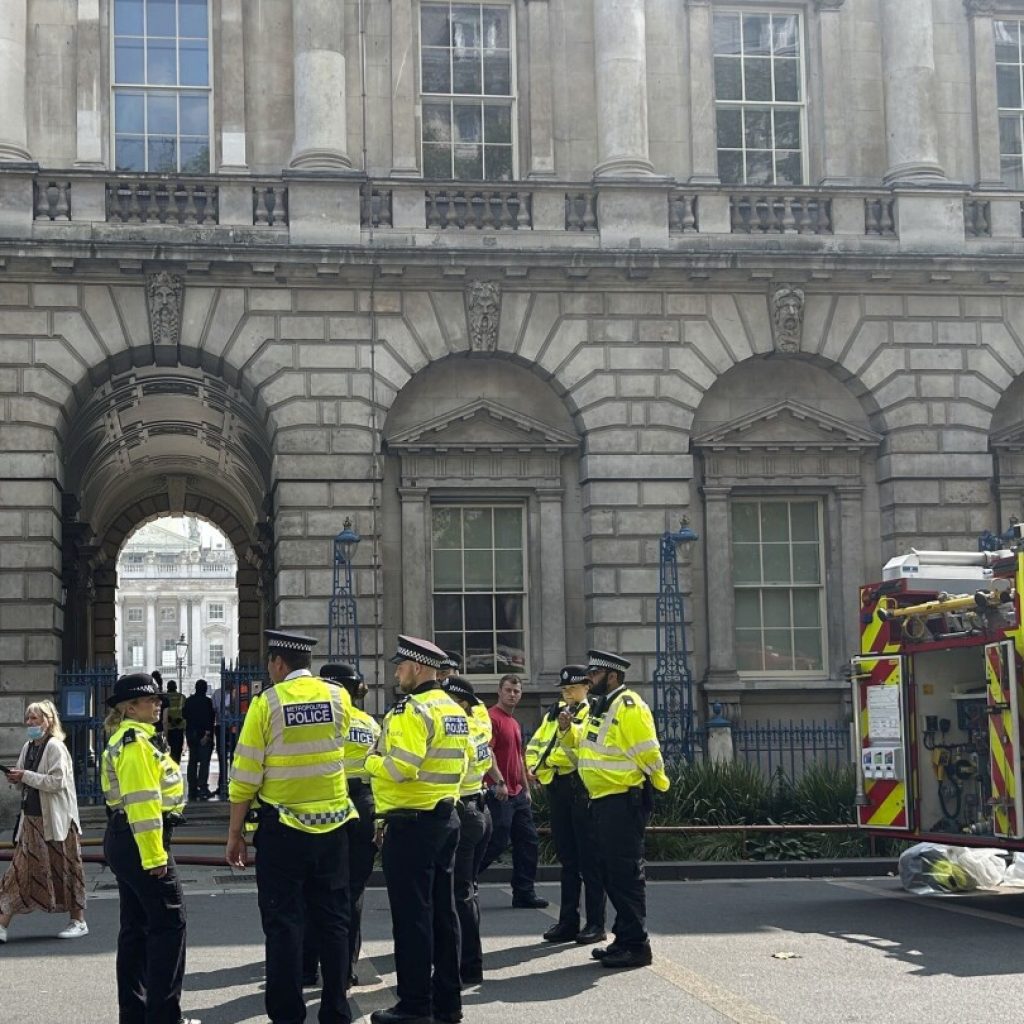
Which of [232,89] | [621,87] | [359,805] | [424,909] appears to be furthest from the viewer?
[621,87]

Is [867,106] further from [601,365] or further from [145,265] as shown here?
[145,265]

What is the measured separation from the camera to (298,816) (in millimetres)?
9109

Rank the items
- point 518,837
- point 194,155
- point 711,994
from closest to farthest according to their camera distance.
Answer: point 711,994
point 518,837
point 194,155

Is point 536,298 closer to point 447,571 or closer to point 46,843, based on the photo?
point 447,571

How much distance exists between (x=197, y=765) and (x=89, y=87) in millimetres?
10406

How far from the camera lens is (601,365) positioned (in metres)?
24.2

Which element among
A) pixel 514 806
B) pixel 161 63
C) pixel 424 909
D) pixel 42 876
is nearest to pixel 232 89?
pixel 161 63

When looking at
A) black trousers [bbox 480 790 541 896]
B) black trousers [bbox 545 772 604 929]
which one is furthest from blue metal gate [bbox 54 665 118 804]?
black trousers [bbox 545 772 604 929]

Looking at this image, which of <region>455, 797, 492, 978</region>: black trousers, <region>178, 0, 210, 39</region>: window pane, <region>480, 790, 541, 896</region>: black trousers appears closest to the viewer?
<region>455, 797, 492, 978</region>: black trousers

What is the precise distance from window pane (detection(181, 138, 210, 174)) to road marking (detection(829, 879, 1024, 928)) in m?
13.4

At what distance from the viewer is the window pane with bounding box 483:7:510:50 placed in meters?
25.4

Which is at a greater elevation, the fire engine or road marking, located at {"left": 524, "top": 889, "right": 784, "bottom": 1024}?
the fire engine

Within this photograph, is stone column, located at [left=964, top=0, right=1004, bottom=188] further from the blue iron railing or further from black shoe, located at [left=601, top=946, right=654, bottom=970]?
black shoe, located at [left=601, top=946, right=654, bottom=970]

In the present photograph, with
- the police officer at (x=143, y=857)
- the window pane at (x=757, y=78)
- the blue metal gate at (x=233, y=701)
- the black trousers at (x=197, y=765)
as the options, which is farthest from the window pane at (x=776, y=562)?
the police officer at (x=143, y=857)
